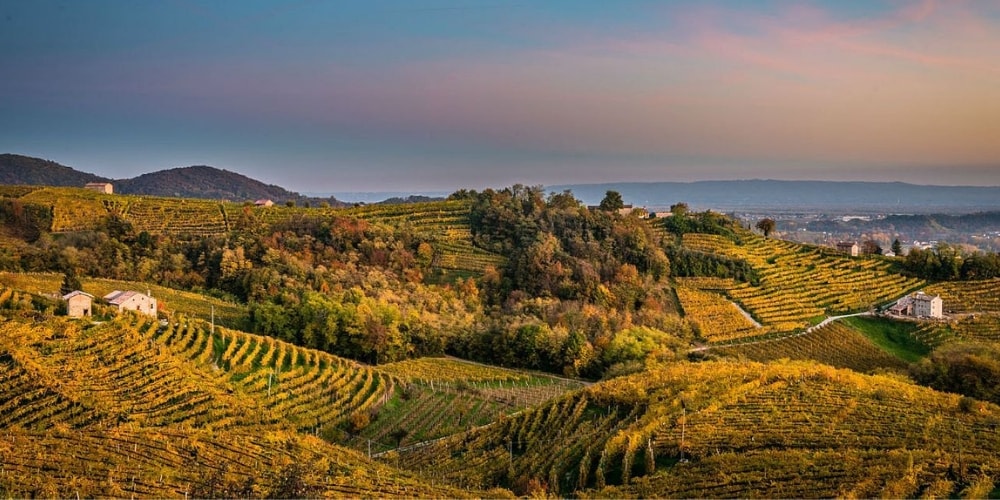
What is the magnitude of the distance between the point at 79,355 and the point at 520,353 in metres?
24.4

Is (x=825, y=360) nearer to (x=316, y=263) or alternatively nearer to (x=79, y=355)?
(x=316, y=263)

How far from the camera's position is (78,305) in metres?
29.0

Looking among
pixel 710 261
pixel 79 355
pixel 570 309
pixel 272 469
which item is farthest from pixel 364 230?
pixel 272 469

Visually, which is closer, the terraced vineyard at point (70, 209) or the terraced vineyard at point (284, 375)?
the terraced vineyard at point (284, 375)

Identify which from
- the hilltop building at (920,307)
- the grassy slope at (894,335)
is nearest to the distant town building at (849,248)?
the hilltop building at (920,307)

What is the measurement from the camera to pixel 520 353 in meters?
41.6

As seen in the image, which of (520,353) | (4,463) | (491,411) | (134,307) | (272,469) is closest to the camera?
(4,463)

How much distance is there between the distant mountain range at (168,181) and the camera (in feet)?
317

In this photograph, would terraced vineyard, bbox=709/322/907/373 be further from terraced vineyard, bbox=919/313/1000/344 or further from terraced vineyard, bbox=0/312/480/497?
terraced vineyard, bbox=0/312/480/497

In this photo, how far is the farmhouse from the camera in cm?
3186

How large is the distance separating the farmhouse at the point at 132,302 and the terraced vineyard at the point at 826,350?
32.7 m

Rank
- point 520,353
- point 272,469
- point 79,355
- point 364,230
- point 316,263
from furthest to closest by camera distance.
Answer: point 364,230, point 316,263, point 520,353, point 79,355, point 272,469

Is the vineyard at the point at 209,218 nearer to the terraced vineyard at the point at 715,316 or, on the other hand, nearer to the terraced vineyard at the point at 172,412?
the terraced vineyard at the point at 715,316

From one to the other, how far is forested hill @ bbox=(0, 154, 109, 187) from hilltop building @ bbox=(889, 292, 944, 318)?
102937 mm
